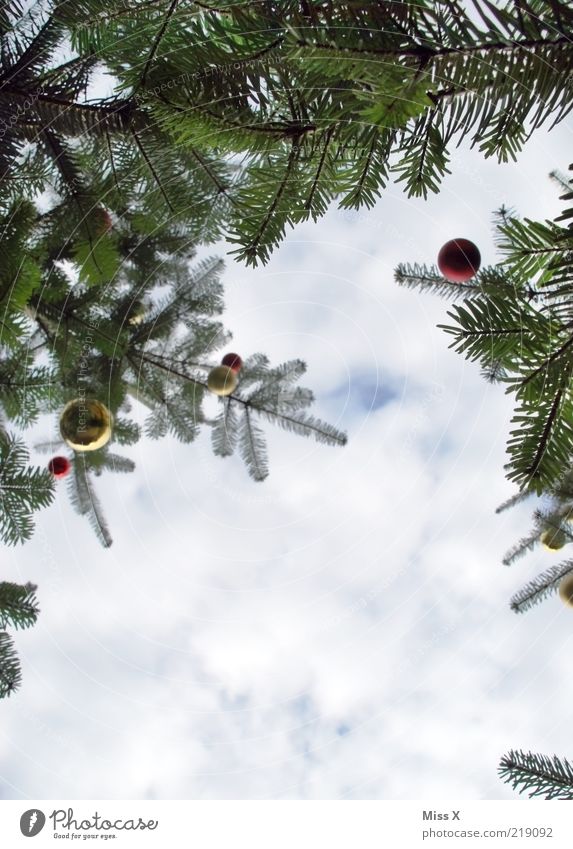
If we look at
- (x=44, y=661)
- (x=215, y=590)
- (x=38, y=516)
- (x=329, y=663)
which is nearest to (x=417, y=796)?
(x=329, y=663)

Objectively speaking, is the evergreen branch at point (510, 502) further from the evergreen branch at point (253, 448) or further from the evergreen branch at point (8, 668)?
the evergreen branch at point (8, 668)

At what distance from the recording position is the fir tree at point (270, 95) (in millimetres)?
338

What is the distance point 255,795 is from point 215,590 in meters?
0.27

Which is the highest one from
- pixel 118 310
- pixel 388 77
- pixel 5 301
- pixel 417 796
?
pixel 118 310

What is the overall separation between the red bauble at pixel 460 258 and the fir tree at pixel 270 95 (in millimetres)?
122

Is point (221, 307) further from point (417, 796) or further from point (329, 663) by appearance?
point (417, 796)

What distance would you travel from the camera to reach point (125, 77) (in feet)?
1.53

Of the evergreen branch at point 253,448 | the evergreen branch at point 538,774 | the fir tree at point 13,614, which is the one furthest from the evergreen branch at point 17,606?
the evergreen branch at point 538,774

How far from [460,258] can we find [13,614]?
74cm

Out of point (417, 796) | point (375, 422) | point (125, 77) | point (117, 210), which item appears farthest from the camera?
point (375, 422)

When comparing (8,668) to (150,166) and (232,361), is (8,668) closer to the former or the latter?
(232,361)

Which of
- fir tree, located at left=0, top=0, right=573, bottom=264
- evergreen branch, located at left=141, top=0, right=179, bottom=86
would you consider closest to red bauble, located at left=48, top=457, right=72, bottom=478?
fir tree, located at left=0, top=0, right=573, bottom=264

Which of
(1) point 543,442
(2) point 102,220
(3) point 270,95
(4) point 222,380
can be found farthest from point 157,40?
(4) point 222,380

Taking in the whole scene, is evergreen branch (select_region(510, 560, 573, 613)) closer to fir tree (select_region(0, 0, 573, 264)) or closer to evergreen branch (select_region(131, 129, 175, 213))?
fir tree (select_region(0, 0, 573, 264))
